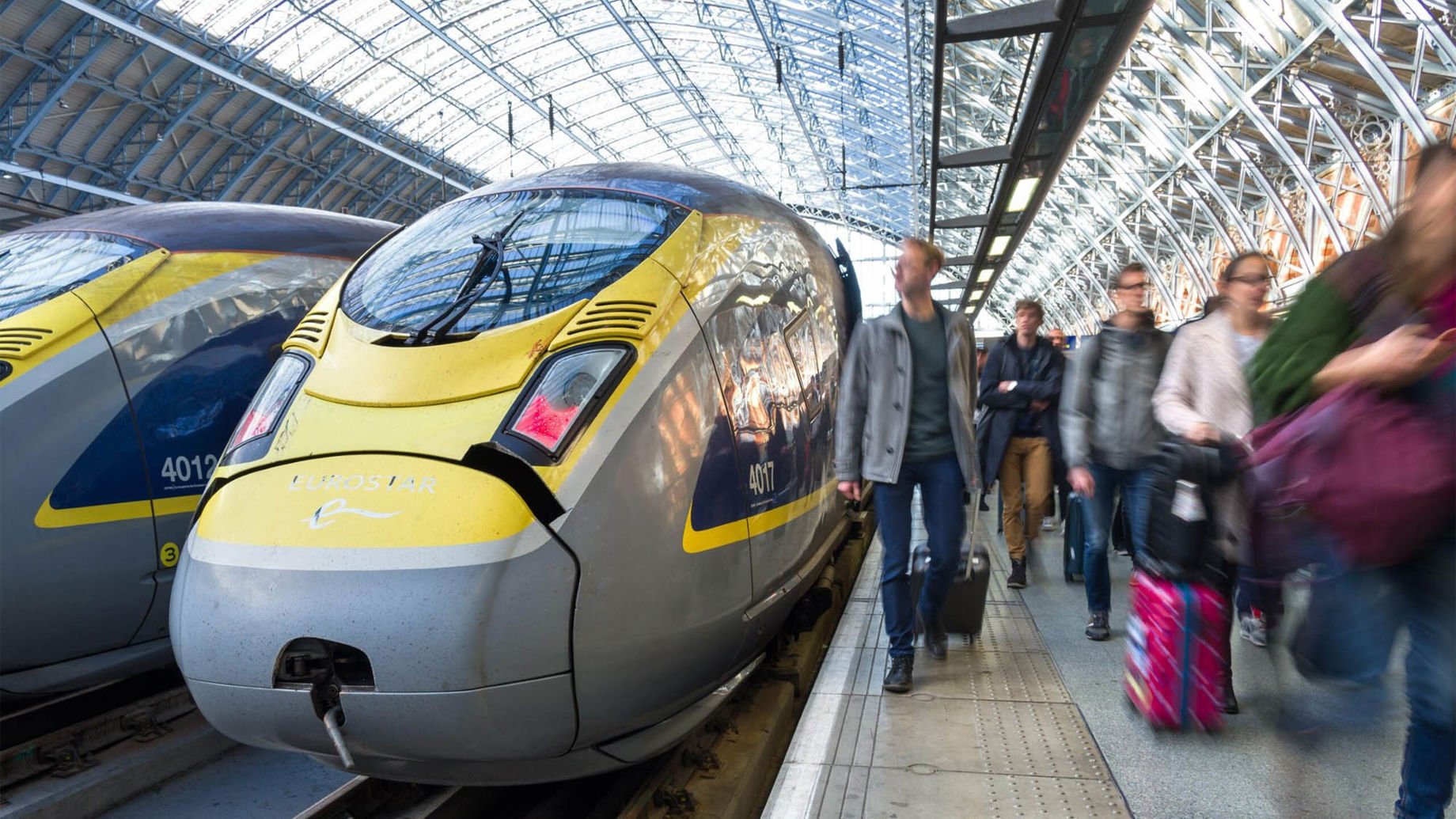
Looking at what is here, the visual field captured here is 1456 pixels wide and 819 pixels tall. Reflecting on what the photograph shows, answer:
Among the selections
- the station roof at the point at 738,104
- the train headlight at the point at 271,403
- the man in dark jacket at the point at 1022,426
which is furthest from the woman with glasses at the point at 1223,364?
the station roof at the point at 738,104

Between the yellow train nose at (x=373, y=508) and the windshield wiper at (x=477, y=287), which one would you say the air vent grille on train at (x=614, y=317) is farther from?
the yellow train nose at (x=373, y=508)

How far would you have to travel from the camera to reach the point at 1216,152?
21.2 m

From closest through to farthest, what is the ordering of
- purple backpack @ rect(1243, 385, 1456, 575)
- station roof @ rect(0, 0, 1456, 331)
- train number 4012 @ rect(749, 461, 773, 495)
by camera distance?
purple backpack @ rect(1243, 385, 1456, 575) → train number 4012 @ rect(749, 461, 773, 495) → station roof @ rect(0, 0, 1456, 331)

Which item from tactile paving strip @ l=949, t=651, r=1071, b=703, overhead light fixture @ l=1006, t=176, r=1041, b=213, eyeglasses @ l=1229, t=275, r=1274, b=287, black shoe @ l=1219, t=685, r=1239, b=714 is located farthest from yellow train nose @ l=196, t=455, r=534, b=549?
overhead light fixture @ l=1006, t=176, r=1041, b=213

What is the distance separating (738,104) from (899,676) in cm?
3506

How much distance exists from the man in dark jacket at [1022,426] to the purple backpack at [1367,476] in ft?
12.7

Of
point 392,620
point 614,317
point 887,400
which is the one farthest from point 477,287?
point 887,400

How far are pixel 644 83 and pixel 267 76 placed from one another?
43.8ft

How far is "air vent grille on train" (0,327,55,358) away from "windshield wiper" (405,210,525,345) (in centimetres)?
208

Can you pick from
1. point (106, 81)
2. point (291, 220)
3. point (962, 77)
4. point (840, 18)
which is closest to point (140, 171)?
point (106, 81)

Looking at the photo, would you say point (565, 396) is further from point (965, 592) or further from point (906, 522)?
point (965, 592)

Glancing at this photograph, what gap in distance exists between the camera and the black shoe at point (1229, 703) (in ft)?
11.4

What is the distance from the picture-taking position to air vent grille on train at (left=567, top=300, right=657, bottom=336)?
120 inches

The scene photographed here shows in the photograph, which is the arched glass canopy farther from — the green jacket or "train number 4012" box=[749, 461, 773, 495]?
the green jacket
